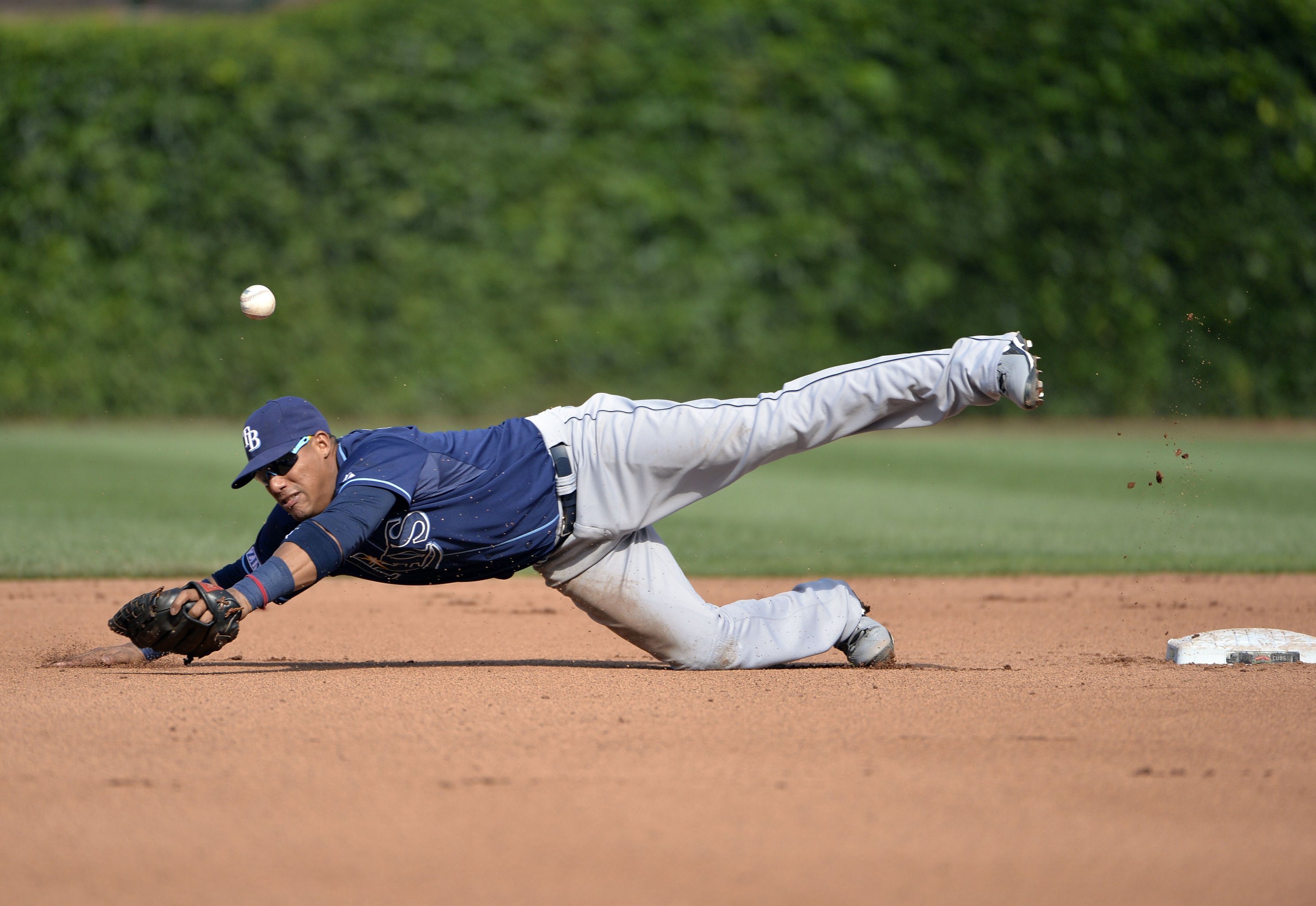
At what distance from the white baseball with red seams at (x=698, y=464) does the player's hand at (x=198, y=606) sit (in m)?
0.95

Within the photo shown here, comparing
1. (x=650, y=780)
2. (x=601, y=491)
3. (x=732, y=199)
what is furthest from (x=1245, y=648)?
(x=732, y=199)

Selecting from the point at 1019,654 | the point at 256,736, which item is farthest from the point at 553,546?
the point at 1019,654

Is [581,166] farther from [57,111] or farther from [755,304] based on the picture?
[57,111]

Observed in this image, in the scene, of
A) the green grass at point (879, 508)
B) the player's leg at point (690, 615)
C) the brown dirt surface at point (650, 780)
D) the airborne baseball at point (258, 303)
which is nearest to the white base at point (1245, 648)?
the brown dirt surface at point (650, 780)

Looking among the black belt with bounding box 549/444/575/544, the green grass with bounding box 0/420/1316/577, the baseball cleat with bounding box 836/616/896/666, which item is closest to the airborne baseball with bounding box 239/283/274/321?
the green grass with bounding box 0/420/1316/577

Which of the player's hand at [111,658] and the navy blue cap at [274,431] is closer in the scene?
the navy blue cap at [274,431]

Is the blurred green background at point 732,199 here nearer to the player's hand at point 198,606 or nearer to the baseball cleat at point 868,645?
the baseball cleat at point 868,645

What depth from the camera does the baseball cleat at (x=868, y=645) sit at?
4.24m

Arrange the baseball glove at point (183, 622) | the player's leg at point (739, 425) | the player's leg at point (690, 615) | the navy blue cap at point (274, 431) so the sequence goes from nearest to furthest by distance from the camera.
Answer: the baseball glove at point (183, 622) → the navy blue cap at point (274, 431) → the player's leg at point (739, 425) → the player's leg at point (690, 615)

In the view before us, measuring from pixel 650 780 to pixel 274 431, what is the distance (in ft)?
4.79

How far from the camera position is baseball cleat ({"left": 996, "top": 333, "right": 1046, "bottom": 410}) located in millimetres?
3756

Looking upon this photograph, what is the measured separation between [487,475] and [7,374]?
11.5 metres

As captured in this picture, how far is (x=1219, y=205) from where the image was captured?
14219 mm

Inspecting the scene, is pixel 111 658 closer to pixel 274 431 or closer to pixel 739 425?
pixel 274 431
